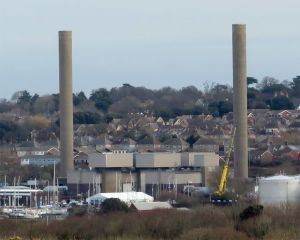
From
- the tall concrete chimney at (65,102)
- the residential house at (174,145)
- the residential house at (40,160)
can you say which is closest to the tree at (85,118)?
the residential house at (174,145)

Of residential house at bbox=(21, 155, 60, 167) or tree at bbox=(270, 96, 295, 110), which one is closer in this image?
residential house at bbox=(21, 155, 60, 167)

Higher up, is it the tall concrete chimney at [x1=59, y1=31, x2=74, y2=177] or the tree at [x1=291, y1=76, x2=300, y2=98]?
the tree at [x1=291, y1=76, x2=300, y2=98]

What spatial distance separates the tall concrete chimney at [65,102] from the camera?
61969 mm

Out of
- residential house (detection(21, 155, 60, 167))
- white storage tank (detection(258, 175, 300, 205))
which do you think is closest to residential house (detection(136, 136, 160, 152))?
residential house (detection(21, 155, 60, 167))

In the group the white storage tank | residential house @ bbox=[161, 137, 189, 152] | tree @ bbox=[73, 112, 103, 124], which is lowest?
the white storage tank

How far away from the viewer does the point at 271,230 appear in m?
35.3

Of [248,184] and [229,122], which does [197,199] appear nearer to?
[248,184]

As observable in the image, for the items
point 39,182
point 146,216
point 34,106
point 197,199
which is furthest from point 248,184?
point 34,106

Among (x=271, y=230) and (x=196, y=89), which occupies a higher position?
(x=196, y=89)

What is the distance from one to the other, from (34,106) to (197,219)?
219 ft

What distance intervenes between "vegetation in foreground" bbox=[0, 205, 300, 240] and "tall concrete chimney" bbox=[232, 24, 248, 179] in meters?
19.1

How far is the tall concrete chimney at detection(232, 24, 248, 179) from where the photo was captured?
58456mm

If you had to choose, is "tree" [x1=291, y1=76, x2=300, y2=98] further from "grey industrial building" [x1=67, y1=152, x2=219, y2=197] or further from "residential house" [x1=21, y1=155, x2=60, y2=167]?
"grey industrial building" [x1=67, y1=152, x2=219, y2=197]

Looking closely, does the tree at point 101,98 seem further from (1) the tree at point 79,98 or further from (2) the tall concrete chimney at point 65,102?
(2) the tall concrete chimney at point 65,102
